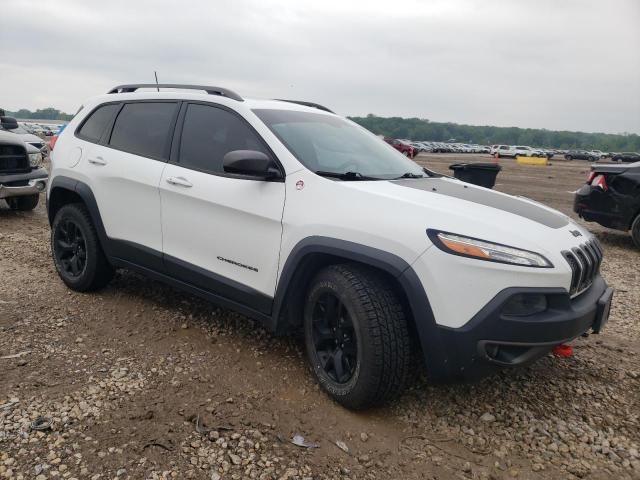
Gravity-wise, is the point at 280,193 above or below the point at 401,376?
above

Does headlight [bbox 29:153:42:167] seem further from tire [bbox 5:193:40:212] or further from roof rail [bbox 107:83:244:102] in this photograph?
roof rail [bbox 107:83:244:102]

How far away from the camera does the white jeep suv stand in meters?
2.48

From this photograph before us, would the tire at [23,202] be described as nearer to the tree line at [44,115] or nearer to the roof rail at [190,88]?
the roof rail at [190,88]

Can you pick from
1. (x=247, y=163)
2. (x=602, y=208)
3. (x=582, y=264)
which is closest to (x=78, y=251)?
(x=247, y=163)

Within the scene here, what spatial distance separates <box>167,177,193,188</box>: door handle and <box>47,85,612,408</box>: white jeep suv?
0.01 metres

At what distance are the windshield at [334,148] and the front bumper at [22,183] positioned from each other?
225 inches

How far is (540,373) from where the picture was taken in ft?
11.3

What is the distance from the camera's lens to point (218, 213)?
3328 millimetres

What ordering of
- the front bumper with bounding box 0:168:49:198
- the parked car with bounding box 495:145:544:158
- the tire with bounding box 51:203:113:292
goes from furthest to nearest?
1. the parked car with bounding box 495:145:544:158
2. the front bumper with bounding box 0:168:49:198
3. the tire with bounding box 51:203:113:292

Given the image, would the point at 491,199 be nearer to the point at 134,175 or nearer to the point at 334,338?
the point at 334,338

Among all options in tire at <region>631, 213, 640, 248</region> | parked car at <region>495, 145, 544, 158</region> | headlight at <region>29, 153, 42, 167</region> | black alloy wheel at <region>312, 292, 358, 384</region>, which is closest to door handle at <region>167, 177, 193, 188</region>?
black alloy wheel at <region>312, 292, 358, 384</region>

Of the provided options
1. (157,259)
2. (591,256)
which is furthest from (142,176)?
(591,256)

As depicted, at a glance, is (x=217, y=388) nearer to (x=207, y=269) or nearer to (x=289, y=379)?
(x=289, y=379)

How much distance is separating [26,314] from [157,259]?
119cm
